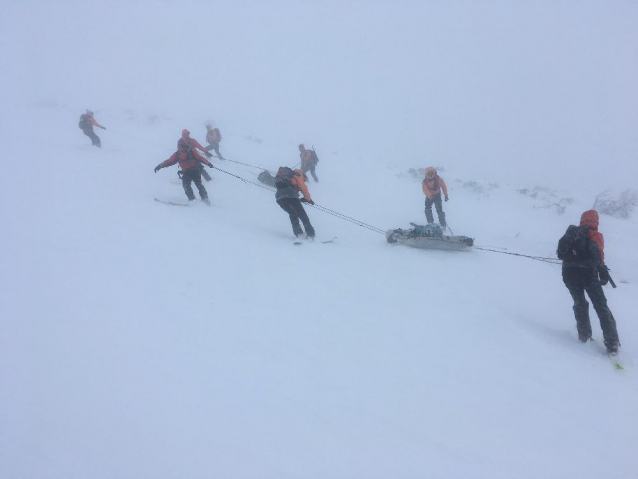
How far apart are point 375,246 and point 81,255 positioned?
22.0 ft

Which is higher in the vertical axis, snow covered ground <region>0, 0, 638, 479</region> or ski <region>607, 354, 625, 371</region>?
ski <region>607, 354, 625, 371</region>

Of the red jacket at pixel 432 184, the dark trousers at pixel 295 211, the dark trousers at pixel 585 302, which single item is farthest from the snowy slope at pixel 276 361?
the red jacket at pixel 432 184

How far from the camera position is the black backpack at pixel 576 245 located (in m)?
5.41

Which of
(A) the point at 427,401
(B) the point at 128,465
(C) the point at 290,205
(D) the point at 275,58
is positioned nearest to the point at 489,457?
(A) the point at 427,401

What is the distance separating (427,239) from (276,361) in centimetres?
680

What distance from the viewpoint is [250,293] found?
5.37 metres

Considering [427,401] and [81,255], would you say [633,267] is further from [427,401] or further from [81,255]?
[81,255]

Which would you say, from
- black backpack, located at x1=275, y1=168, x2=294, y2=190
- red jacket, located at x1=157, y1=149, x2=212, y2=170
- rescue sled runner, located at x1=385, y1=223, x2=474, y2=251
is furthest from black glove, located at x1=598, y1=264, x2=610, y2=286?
red jacket, located at x1=157, y1=149, x2=212, y2=170

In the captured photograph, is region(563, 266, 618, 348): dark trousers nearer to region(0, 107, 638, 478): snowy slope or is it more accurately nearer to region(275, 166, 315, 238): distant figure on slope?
region(0, 107, 638, 478): snowy slope

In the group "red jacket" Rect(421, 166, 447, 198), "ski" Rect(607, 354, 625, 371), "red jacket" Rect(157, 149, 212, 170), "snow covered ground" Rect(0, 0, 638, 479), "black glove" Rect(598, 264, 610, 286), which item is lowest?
"snow covered ground" Rect(0, 0, 638, 479)

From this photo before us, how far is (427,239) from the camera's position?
9.40m

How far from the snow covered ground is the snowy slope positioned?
0.06ft

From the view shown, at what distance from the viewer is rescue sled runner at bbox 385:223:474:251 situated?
9453 millimetres

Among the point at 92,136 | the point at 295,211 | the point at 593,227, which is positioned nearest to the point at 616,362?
the point at 593,227
